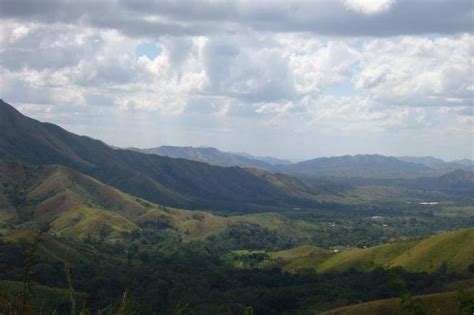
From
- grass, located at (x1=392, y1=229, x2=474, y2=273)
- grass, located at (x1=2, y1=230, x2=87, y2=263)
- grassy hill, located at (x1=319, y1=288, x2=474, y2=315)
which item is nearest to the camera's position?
grassy hill, located at (x1=319, y1=288, x2=474, y2=315)

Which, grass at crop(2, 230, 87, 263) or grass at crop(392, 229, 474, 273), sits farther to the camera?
grass at crop(2, 230, 87, 263)

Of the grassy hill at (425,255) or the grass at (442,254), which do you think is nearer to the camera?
the grass at (442,254)

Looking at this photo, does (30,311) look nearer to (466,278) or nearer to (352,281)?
(352,281)

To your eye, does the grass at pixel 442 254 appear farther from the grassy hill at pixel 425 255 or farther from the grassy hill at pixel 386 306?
the grassy hill at pixel 386 306

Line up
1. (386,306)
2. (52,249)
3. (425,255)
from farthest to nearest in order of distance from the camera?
(52,249)
(425,255)
(386,306)

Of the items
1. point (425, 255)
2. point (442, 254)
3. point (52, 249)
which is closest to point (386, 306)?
point (425, 255)

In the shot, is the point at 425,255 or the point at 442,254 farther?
the point at 425,255

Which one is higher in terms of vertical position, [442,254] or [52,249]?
[442,254]

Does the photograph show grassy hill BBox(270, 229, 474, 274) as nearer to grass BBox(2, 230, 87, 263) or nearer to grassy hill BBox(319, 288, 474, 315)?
grassy hill BBox(319, 288, 474, 315)

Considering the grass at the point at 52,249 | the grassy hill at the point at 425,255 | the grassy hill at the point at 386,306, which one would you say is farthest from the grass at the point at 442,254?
the grass at the point at 52,249

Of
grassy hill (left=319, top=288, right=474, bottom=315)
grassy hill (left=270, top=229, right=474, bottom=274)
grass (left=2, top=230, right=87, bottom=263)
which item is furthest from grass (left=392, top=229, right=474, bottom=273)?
grass (left=2, top=230, right=87, bottom=263)

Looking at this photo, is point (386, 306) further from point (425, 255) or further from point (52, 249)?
point (52, 249)

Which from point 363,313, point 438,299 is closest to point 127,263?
point 363,313
